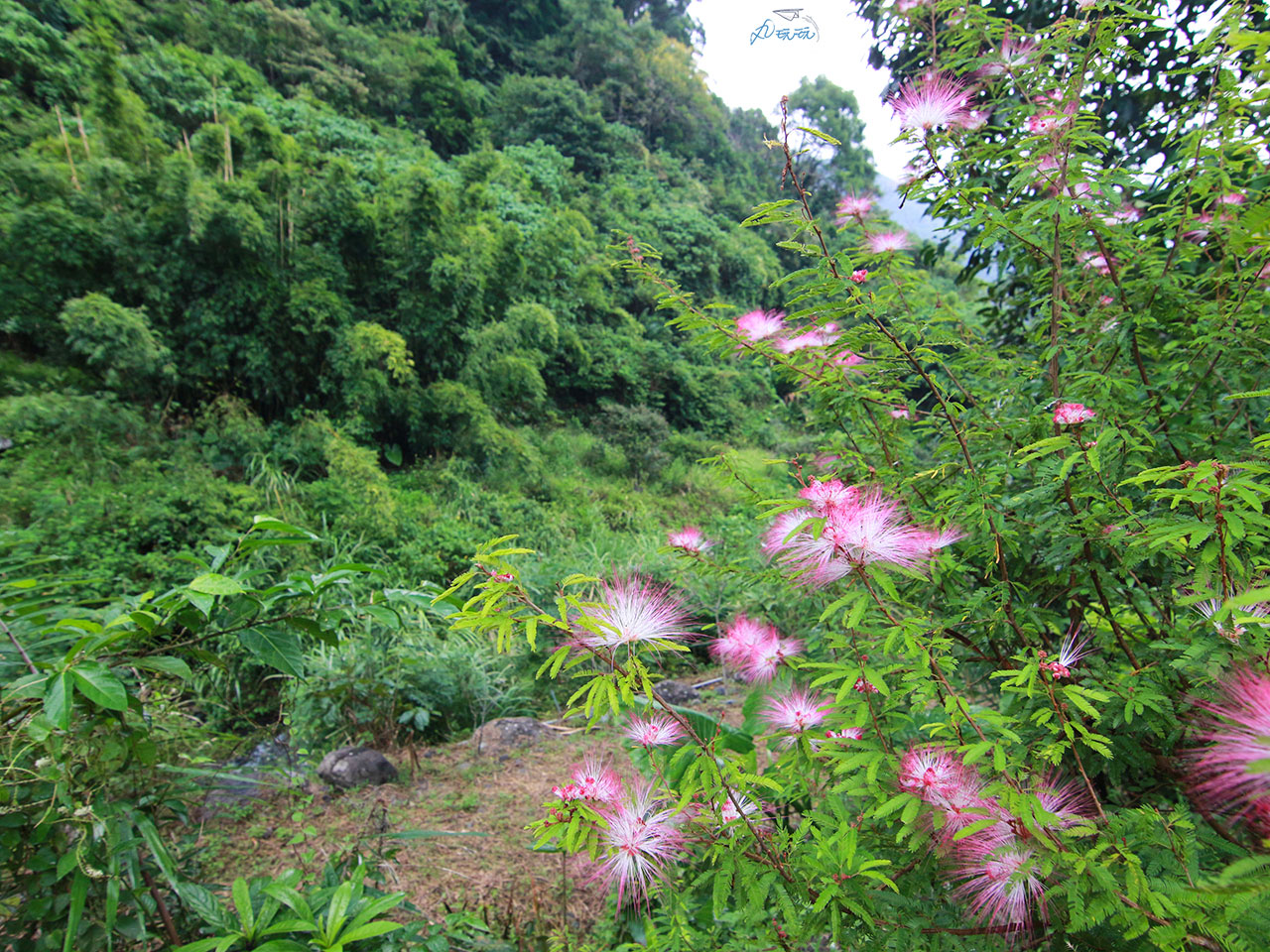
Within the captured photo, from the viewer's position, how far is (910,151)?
1427mm

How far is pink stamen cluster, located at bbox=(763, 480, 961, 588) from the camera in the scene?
0.81 metres

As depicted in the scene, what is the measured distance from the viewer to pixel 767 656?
4.09 ft

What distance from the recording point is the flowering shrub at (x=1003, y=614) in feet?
2.39

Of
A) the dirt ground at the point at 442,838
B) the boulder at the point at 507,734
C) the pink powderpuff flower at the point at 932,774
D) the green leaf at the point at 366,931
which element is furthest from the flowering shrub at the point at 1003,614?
the boulder at the point at 507,734

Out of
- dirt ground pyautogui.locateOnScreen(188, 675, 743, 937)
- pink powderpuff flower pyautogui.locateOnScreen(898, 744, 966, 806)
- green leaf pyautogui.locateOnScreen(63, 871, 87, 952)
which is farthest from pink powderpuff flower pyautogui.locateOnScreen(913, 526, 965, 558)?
green leaf pyautogui.locateOnScreen(63, 871, 87, 952)

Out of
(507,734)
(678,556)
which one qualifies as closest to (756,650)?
(678,556)

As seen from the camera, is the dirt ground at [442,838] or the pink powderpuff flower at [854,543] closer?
the pink powderpuff flower at [854,543]

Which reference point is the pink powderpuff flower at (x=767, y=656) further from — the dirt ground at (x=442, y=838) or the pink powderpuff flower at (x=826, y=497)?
the dirt ground at (x=442, y=838)

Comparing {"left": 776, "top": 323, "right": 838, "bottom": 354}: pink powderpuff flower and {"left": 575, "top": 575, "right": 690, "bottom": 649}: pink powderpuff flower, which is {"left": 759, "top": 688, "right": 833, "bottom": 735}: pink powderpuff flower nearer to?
{"left": 575, "top": 575, "right": 690, "bottom": 649}: pink powderpuff flower

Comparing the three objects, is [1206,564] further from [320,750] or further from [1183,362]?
[320,750]

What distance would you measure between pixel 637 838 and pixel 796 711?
1.28ft

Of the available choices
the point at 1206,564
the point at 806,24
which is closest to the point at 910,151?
the point at 806,24

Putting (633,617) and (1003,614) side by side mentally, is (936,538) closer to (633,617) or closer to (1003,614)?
(1003,614)

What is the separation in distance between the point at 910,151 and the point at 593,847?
164 cm
